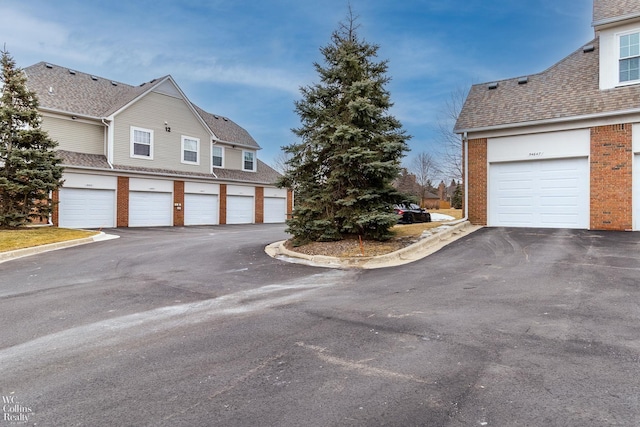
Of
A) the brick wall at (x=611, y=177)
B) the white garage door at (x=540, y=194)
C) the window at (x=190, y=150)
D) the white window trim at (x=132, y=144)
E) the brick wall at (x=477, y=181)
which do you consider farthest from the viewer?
the window at (x=190, y=150)

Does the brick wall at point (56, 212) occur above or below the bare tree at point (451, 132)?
below

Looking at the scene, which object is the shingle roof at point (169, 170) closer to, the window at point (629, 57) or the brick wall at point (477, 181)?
the brick wall at point (477, 181)

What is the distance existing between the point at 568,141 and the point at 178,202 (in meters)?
19.7

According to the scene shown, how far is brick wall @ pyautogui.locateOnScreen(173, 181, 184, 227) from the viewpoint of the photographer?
22484 mm

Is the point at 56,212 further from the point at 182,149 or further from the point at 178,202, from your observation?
the point at 182,149

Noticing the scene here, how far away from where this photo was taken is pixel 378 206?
Result: 10.5 m

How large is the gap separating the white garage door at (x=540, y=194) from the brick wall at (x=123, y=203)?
18084 millimetres

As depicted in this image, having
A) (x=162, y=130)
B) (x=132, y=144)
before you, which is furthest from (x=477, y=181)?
(x=132, y=144)

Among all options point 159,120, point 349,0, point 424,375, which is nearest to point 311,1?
point 349,0

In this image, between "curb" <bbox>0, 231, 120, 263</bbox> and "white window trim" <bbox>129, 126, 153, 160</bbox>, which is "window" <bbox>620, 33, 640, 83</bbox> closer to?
"curb" <bbox>0, 231, 120, 263</bbox>

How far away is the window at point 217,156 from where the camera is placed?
26.3 metres

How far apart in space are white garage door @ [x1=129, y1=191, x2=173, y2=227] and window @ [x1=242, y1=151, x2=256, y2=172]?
24.7 ft

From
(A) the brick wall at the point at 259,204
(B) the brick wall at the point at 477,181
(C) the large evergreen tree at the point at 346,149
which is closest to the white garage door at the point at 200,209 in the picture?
(A) the brick wall at the point at 259,204
